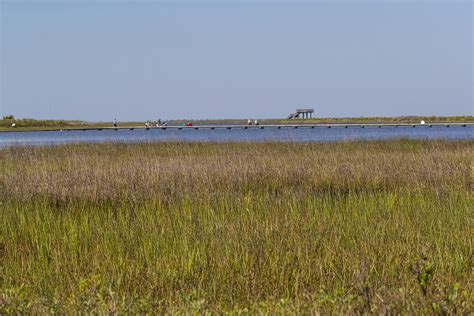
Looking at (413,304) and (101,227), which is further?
A: (101,227)

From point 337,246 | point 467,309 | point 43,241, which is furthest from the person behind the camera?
point 43,241

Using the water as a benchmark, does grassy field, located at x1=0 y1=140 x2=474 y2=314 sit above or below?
below

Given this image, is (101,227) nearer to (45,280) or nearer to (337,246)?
(45,280)

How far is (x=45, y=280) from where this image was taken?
626 cm

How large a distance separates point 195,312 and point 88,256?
113 inches

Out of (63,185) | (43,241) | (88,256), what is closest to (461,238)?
(88,256)

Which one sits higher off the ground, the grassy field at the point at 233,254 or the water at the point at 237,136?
the water at the point at 237,136

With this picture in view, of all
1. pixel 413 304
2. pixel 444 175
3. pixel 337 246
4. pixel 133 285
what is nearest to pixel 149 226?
pixel 133 285

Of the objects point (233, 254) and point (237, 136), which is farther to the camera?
point (237, 136)

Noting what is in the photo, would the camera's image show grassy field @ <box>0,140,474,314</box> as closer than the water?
Yes

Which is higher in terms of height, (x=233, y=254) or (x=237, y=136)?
(x=237, y=136)

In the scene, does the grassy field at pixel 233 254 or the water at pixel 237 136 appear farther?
the water at pixel 237 136

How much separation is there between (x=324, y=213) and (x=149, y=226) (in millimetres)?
2206

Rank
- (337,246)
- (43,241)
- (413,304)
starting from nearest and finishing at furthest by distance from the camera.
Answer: (413,304), (337,246), (43,241)
